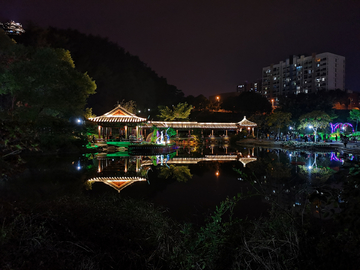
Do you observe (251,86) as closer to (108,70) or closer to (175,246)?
(108,70)

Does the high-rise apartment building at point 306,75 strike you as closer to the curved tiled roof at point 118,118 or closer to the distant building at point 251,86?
the distant building at point 251,86

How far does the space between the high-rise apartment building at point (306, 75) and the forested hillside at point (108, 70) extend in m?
34.9

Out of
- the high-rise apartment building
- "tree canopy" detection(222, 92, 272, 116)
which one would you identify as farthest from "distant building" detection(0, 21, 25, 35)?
the high-rise apartment building

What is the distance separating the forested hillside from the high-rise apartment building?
3489 centimetres

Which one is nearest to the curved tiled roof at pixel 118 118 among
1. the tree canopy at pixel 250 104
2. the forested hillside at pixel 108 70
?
the forested hillside at pixel 108 70

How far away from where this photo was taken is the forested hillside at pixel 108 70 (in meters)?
37.4

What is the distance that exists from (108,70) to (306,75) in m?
55.4

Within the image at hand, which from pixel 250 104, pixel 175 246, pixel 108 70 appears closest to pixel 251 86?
pixel 250 104

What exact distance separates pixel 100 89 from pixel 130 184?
131 ft

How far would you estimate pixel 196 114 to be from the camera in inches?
2477

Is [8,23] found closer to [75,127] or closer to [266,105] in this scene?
[75,127]

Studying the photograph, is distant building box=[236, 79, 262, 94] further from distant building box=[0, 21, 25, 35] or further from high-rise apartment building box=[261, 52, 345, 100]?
distant building box=[0, 21, 25, 35]

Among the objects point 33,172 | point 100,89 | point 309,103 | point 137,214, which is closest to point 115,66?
point 100,89

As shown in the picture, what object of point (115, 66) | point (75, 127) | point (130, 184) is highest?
point (115, 66)
